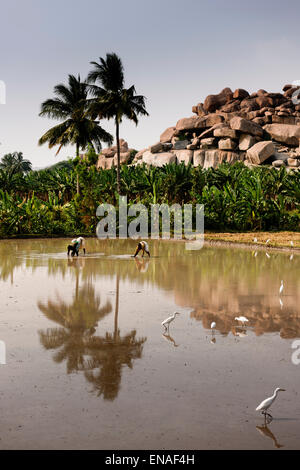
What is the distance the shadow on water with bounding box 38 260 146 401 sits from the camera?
5.99 m

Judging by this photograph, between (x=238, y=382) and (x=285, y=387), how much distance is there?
518mm

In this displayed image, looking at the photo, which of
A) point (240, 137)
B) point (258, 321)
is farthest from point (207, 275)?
point (240, 137)

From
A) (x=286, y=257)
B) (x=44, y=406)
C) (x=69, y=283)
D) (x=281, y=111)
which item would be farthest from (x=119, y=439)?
(x=281, y=111)

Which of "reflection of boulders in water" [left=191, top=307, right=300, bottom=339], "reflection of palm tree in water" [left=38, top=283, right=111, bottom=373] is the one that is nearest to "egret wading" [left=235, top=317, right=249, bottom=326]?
"reflection of boulders in water" [left=191, top=307, right=300, bottom=339]

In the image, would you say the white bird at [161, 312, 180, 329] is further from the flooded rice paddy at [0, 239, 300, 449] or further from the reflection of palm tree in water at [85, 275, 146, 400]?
the reflection of palm tree in water at [85, 275, 146, 400]

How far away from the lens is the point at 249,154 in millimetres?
58375

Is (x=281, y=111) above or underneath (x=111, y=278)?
above

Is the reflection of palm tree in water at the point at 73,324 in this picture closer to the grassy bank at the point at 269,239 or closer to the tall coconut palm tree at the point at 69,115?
the grassy bank at the point at 269,239

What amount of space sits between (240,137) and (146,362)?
59297 mm

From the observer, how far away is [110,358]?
662cm

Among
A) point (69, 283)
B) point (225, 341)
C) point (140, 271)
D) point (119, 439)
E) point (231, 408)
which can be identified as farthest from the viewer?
point (140, 271)
